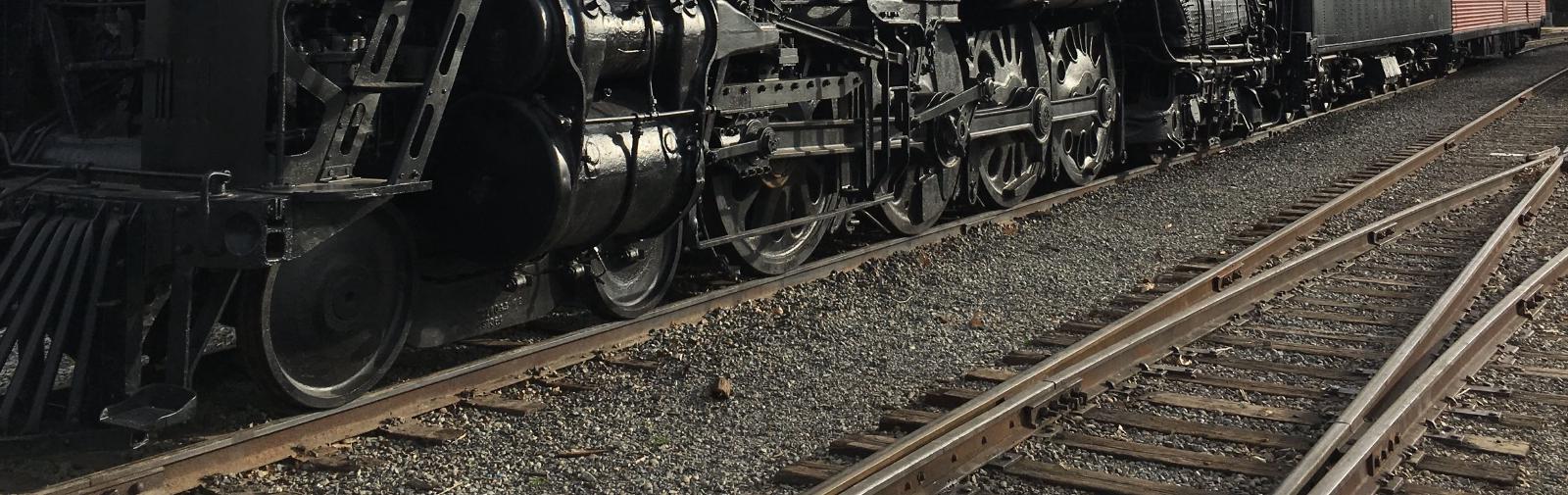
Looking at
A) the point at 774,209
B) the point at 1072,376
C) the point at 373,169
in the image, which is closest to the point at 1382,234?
the point at 774,209

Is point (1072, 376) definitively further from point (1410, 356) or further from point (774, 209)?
point (774, 209)

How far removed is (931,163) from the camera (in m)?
9.73

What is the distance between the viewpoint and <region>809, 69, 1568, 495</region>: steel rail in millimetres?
4516

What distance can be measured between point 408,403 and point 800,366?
178 cm

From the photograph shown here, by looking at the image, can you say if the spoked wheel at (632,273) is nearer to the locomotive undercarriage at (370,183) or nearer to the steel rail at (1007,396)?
the locomotive undercarriage at (370,183)

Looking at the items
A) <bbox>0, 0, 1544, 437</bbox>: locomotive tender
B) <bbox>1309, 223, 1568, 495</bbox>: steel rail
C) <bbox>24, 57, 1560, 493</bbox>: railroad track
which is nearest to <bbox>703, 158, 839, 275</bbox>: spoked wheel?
<bbox>0, 0, 1544, 437</bbox>: locomotive tender

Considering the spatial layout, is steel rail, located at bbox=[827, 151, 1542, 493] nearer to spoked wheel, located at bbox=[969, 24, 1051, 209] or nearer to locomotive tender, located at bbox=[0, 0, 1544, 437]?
locomotive tender, located at bbox=[0, 0, 1544, 437]

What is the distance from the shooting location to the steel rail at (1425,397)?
455 centimetres

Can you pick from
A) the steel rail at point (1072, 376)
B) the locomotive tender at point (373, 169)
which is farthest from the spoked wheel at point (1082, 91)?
the locomotive tender at point (373, 169)

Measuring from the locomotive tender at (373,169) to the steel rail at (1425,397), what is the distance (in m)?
3.07

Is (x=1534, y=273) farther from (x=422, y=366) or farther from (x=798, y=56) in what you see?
(x=422, y=366)

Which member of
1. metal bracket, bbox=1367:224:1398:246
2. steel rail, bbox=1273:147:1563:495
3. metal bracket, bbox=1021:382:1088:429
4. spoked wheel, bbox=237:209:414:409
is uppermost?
spoked wheel, bbox=237:209:414:409

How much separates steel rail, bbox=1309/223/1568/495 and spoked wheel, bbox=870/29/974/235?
3601 millimetres

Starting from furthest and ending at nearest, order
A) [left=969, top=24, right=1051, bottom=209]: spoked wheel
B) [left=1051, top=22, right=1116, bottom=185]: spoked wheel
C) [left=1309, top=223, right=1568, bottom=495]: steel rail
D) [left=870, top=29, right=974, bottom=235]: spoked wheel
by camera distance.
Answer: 1. [left=1051, top=22, right=1116, bottom=185]: spoked wheel
2. [left=969, top=24, right=1051, bottom=209]: spoked wheel
3. [left=870, top=29, right=974, bottom=235]: spoked wheel
4. [left=1309, top=223, right=1568, bottom=495]: steel rail
